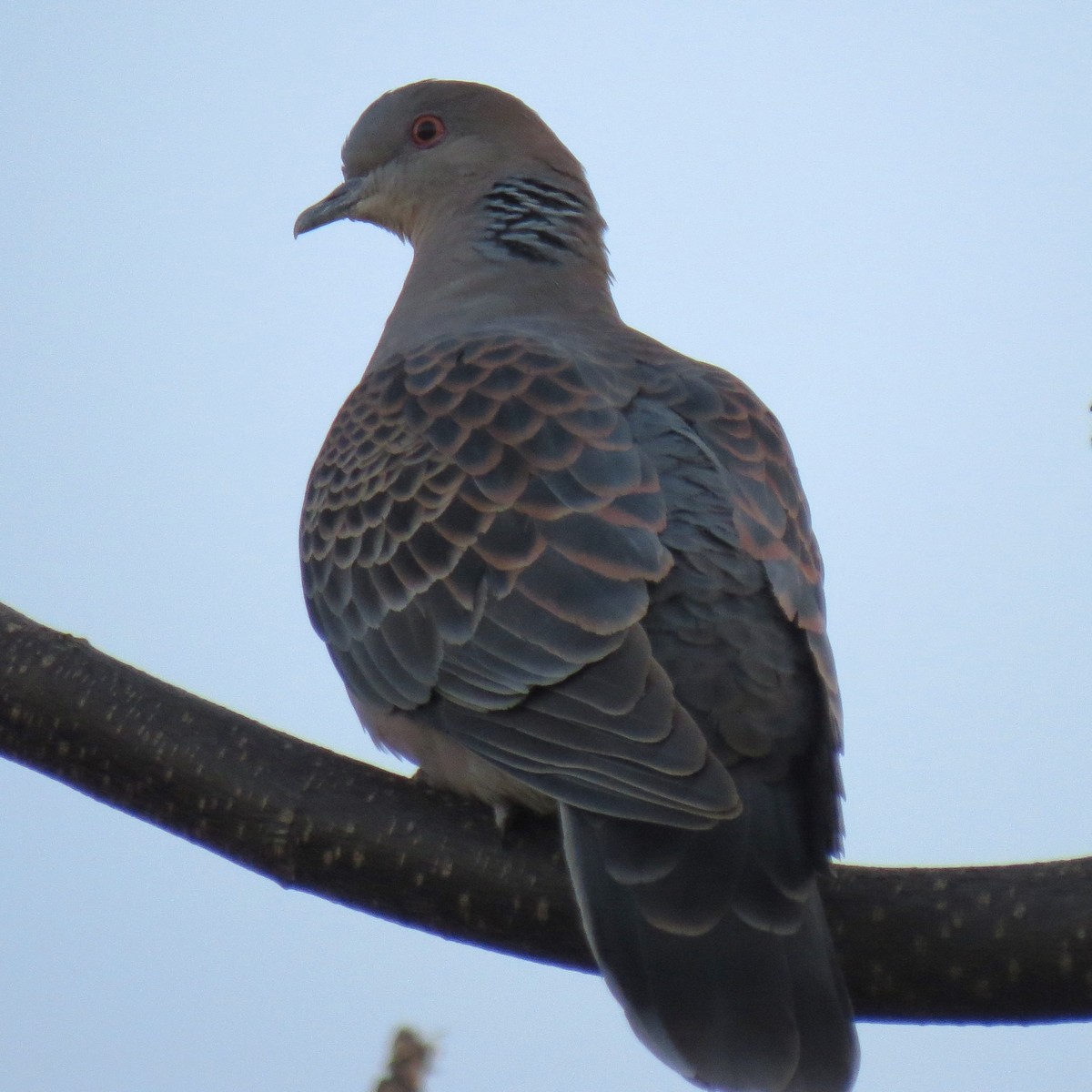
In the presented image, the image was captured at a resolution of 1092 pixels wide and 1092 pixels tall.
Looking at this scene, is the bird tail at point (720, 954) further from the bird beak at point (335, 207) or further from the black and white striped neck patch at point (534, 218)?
the bird beak at point (335, 207)

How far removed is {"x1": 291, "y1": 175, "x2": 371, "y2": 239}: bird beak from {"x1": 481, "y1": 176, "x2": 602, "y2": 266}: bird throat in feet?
1.88

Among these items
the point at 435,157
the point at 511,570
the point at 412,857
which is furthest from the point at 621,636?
the point at 435,157

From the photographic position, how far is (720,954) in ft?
8.01

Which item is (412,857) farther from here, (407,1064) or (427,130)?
(427,130)

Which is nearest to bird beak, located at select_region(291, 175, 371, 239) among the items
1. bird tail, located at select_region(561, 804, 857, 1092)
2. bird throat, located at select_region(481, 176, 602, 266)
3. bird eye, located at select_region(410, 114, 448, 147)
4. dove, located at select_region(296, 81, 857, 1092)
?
bird eye, located at select_region(410, 114, 448, 147)

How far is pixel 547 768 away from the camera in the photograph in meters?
2.64

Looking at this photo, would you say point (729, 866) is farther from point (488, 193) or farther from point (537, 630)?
point (488, 193)

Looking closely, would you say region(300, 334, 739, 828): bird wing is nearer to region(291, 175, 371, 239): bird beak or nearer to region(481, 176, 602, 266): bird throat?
region(481, 176, 602, 266): bird throat

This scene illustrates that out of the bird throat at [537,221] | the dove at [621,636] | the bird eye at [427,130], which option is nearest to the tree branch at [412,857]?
the dove at [621,636]

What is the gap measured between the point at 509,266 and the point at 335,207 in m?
0.95

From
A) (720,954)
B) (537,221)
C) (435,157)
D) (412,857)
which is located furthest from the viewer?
(435,157)

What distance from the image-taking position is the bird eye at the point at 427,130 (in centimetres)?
494

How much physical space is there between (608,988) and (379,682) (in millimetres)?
941

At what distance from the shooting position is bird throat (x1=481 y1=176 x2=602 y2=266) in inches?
176
